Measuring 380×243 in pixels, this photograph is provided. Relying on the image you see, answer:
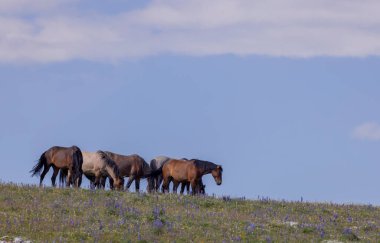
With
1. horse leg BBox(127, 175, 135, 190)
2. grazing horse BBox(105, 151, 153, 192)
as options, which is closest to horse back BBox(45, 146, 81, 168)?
grazing horse BBox(105, 151, 153, 192)

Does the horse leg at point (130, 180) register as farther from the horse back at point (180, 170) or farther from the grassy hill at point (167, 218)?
the grassy hill at point (167, 218)

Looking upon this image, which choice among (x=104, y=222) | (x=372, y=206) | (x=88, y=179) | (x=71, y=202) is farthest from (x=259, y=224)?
(x=88, y=179)

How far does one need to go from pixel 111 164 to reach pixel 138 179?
456cm

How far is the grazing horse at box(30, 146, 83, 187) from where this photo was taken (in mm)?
41000

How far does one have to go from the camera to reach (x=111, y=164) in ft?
145

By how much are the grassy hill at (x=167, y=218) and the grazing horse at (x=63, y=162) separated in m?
10.1

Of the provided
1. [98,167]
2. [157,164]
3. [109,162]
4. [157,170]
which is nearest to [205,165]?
[109,162]

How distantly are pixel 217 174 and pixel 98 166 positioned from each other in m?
6.37

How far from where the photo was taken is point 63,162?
4122 centimetres

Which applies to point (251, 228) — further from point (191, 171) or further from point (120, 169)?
point (120, 169)

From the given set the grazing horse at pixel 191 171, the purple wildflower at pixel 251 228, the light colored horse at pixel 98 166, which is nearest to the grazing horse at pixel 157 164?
the grazing horse at pixel 191 171

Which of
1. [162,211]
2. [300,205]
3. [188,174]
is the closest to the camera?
[162,211]

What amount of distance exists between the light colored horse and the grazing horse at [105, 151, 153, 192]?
2.26m

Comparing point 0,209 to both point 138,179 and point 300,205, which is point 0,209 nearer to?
point 300,205
